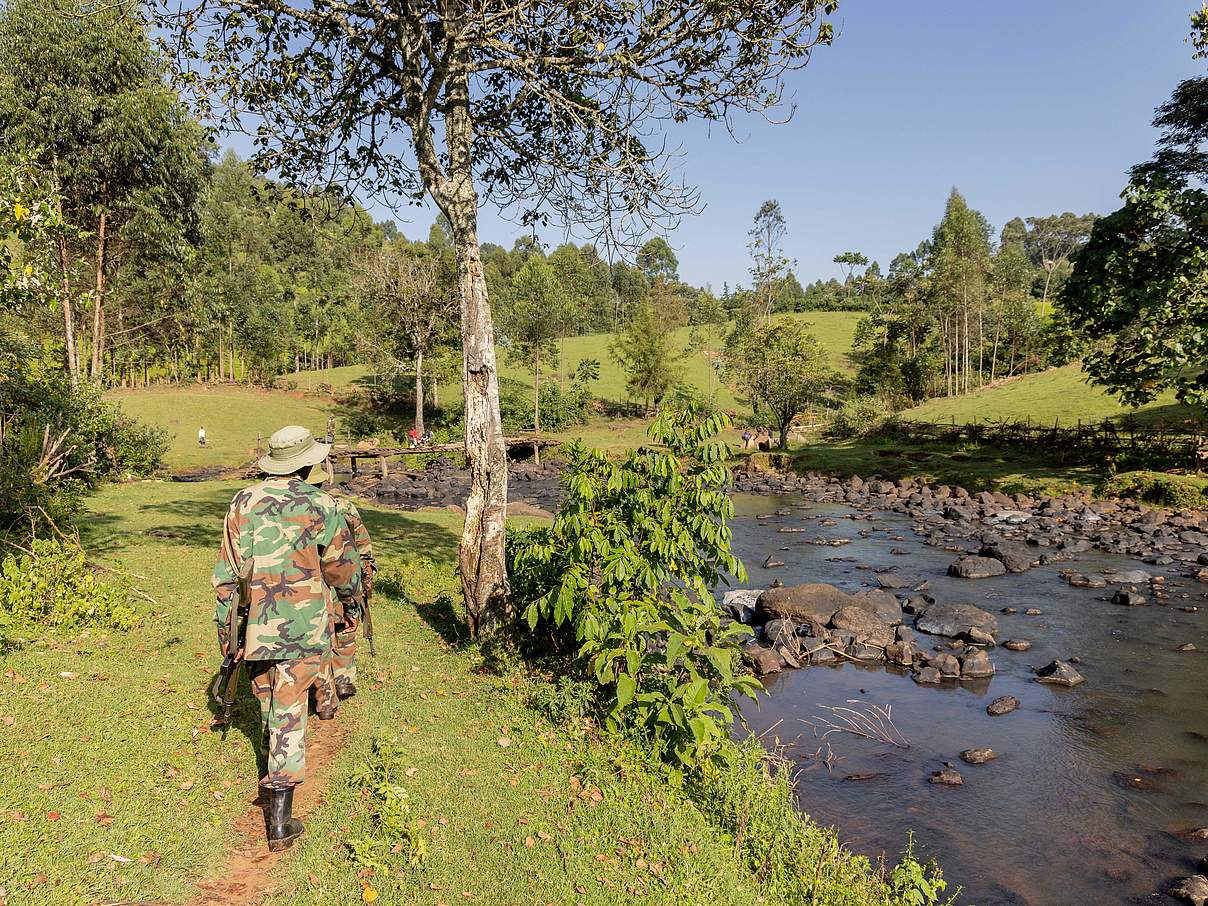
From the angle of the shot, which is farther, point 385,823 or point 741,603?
point 741,603

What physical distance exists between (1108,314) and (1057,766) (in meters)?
20.3

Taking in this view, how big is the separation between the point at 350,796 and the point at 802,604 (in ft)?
36.2

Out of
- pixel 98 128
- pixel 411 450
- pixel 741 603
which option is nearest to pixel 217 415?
pixel 411 450

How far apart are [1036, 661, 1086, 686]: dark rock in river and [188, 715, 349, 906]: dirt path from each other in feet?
37.4

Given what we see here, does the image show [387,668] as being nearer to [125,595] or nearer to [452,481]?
[125,595]

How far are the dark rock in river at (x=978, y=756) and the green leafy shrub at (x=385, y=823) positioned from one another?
7.40 metres

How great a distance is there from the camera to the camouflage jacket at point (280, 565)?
15.5 feet

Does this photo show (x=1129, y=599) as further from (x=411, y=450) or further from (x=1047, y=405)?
(x=1047, y=405)

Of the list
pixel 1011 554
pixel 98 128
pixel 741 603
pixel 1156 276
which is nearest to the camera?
pixel 741 603

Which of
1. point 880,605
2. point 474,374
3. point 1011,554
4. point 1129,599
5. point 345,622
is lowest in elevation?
point 1129,599

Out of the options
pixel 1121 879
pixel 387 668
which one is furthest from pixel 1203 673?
pixel 387 668

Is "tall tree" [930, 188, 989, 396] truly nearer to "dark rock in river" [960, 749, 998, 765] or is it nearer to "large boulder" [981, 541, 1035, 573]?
"large boulder" [981, 541, 1035, 573]

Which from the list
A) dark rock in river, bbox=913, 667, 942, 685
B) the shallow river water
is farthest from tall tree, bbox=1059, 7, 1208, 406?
dark rock in river, bbox=913, 667, 942, 685

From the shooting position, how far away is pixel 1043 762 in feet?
29.4
